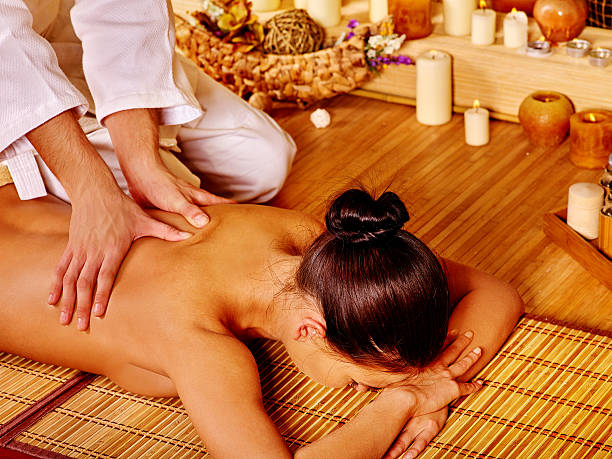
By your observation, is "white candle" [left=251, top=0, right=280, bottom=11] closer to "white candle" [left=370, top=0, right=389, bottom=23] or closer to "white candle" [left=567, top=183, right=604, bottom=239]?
"white candle" [left=370, top=0, right=389, bottom=23]

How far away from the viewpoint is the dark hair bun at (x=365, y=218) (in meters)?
1.59

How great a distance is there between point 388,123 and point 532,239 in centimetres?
94

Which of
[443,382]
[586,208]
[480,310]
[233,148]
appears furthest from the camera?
[233,148]

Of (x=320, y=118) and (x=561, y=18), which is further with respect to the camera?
(x=320, y=118)

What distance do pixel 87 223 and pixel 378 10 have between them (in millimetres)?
1942

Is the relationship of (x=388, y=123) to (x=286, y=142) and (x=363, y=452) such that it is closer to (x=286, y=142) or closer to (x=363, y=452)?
(x=286, y=142)

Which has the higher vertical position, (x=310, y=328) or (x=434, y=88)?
(x=310, y=328)

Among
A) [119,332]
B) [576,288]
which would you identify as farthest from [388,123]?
[119,332]

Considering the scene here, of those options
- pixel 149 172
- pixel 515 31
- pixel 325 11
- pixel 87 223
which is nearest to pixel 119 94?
pixel 149 172

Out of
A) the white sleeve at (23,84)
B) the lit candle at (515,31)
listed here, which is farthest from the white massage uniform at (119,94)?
the lit candle at (515,31)

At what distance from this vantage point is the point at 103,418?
191 cm

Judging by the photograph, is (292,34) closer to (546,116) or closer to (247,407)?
(546,116)

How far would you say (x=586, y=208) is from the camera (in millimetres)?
2352

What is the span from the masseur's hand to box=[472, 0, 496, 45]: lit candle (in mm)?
1423
